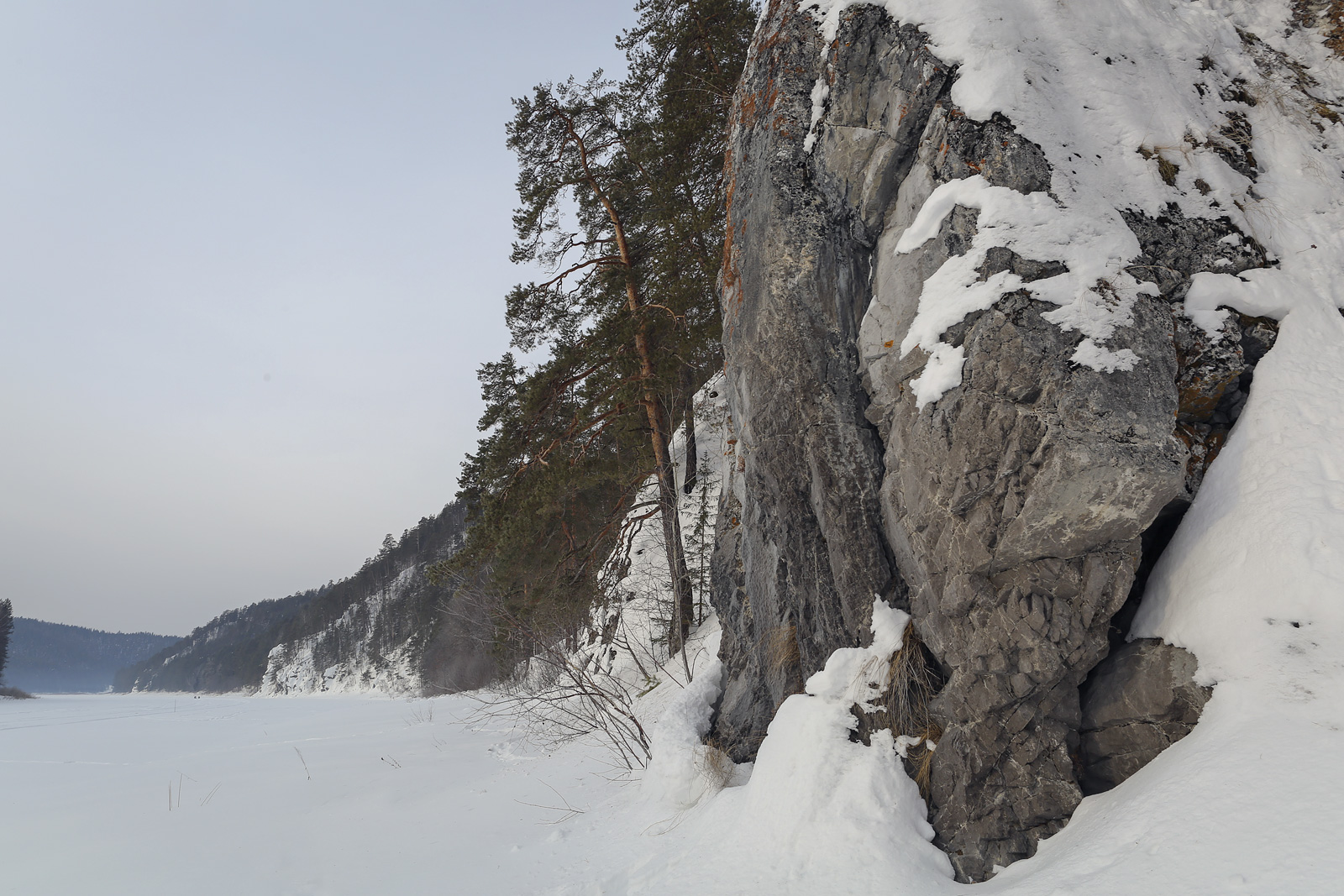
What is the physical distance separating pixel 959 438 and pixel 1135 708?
153cm

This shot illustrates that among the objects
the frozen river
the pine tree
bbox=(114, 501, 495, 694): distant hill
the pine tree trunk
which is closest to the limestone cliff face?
the frozen river

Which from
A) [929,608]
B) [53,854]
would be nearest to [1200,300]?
[929,608]

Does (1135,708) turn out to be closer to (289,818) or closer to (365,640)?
(289,818)

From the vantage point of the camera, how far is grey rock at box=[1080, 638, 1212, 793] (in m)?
2.79

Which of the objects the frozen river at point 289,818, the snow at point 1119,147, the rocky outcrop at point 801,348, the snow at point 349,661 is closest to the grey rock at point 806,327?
the rocky outcrop at point 801,348

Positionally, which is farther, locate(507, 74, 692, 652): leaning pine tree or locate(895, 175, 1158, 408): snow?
locate(507, 74, 692, 652): leaning pine tree

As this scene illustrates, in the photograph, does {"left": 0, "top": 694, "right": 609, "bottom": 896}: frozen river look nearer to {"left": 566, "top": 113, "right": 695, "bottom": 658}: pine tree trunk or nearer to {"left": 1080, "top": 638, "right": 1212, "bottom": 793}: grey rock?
{"left": 566, "top": 113, "right": 695, "bottom": 658}: pine tree trunk

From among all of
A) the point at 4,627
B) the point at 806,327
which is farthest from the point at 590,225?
the point at 4,627

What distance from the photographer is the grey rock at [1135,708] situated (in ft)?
9.16

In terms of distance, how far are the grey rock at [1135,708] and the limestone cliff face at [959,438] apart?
10mm

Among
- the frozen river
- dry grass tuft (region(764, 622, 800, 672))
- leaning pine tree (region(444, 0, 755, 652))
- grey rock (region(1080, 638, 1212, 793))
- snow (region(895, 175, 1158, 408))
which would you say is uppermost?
leaning pine tree (region(444, 0, 755, 652))

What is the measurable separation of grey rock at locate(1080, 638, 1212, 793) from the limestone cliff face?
0.01m

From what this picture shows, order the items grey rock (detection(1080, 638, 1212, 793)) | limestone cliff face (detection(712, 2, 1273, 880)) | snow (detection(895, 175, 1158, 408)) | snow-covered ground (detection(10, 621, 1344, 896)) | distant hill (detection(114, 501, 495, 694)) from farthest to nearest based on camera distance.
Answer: distant hill (detection(114, 501, 495, 694)) → snow (detection(895, 175, 1158, 408)) → limestone cliff face (detection(712, 2, 1273, 880)) → grey rock (detection(1080, 638, 1212, 793)) → snow-covered ground (detection(10, 621, 1344, 896))

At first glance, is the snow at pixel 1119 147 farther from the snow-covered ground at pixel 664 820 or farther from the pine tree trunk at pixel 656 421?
the pine tree trunk at pixel 656 421
